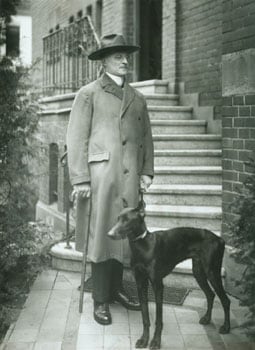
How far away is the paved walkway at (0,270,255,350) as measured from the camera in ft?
14.7

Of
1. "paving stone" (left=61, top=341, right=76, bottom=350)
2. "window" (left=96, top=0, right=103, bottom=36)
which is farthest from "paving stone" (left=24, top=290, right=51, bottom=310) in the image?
"window" (left=96, top=0, right=103, bottom=36)

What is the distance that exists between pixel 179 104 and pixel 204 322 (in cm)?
536

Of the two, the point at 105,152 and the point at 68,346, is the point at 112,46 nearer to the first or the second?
the point at 105,152

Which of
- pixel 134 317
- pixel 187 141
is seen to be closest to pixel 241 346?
pixel 134 317

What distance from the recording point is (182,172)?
23.7 feet

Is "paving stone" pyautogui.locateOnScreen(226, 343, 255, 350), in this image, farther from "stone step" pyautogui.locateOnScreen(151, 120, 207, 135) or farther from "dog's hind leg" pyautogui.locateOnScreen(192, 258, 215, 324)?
"stone step" pyautogui.locateOnScreen(151, 120, 207, 135)

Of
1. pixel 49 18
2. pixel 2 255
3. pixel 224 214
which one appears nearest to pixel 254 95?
pixel 224 214

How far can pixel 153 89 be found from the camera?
386 inches

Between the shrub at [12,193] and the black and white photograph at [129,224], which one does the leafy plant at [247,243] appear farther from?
the shrub at [12,193]

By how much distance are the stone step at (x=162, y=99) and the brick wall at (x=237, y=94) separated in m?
3.55

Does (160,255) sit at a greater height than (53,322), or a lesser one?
greater

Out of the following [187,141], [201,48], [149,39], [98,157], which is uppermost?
[149,39]

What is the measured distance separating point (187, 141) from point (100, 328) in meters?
3.99

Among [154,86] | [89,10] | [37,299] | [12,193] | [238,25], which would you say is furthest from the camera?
[89,10]
